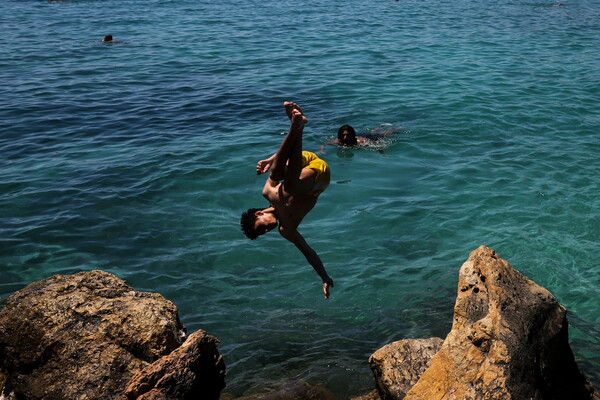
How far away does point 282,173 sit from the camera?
628 cm

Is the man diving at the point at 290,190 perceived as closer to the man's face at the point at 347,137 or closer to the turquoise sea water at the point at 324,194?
the turquoise sea water at the point at 324,194

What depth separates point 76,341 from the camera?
16.9 feet

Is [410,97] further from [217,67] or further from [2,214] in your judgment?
[2,214]

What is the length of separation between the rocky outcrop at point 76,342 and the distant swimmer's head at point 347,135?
835cm

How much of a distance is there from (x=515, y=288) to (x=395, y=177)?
7.72 m

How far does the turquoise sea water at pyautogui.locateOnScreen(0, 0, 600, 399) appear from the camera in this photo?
7.99 metres

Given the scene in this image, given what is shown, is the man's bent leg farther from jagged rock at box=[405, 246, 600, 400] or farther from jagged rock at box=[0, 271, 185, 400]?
jagged rock at box=[405, 246, 600, 400]

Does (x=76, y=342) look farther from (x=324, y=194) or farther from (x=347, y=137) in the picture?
(x=347, y=137)

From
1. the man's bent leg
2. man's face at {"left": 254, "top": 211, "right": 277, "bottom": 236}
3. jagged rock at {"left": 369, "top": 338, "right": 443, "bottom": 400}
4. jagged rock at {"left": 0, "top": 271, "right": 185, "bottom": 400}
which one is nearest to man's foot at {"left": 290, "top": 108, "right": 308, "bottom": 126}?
the man's bent leg

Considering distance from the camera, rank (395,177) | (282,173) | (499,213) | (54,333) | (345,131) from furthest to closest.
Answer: (345,131) < (395,177) < (499,213) < (282,173) < (54,333)

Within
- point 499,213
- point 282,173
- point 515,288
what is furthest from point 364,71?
point 515,288

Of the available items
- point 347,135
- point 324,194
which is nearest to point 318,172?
point 324,194

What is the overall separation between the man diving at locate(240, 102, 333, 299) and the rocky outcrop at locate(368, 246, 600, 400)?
6.99 feet

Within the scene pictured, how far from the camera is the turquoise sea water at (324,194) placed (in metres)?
7.99
